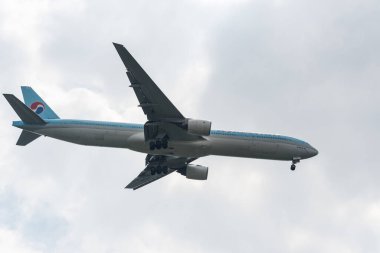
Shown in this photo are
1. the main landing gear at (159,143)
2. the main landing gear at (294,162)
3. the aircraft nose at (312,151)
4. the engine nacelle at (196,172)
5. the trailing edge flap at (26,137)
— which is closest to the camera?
the main landing gear at (159,143)

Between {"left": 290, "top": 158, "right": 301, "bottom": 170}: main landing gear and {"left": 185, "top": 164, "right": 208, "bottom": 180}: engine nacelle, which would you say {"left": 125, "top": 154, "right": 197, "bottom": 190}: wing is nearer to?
{"left": 185, "top": 164, "right": 208, "bottom": 180}: engine nacelle

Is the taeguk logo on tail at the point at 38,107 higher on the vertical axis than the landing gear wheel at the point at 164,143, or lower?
higher

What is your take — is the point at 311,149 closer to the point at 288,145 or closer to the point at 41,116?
the point at 288,145

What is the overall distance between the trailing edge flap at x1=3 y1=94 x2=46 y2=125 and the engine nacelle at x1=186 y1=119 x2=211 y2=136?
11705 mm

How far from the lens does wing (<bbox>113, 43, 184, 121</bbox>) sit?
4109cm

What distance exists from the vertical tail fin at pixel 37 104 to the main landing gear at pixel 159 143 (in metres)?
10.4

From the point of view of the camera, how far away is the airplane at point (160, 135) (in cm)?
4531

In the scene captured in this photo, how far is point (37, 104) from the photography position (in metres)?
52.7

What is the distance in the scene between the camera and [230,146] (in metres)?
48.0

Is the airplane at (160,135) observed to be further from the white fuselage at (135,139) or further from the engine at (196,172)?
the engine at (196,172)

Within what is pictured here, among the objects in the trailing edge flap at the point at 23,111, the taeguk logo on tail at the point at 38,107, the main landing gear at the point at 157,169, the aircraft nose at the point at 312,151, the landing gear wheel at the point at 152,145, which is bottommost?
the main landing gear at the point at 157,169

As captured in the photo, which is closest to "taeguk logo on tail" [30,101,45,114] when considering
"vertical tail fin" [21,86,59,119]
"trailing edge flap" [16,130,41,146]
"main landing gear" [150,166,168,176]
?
"vertical tail fin" [21,86,59,119]

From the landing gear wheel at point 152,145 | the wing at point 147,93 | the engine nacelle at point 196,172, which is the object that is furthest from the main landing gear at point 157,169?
the wing at point 147,93

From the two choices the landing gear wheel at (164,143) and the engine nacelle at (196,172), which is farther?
the engine nacelle at (196,172)
